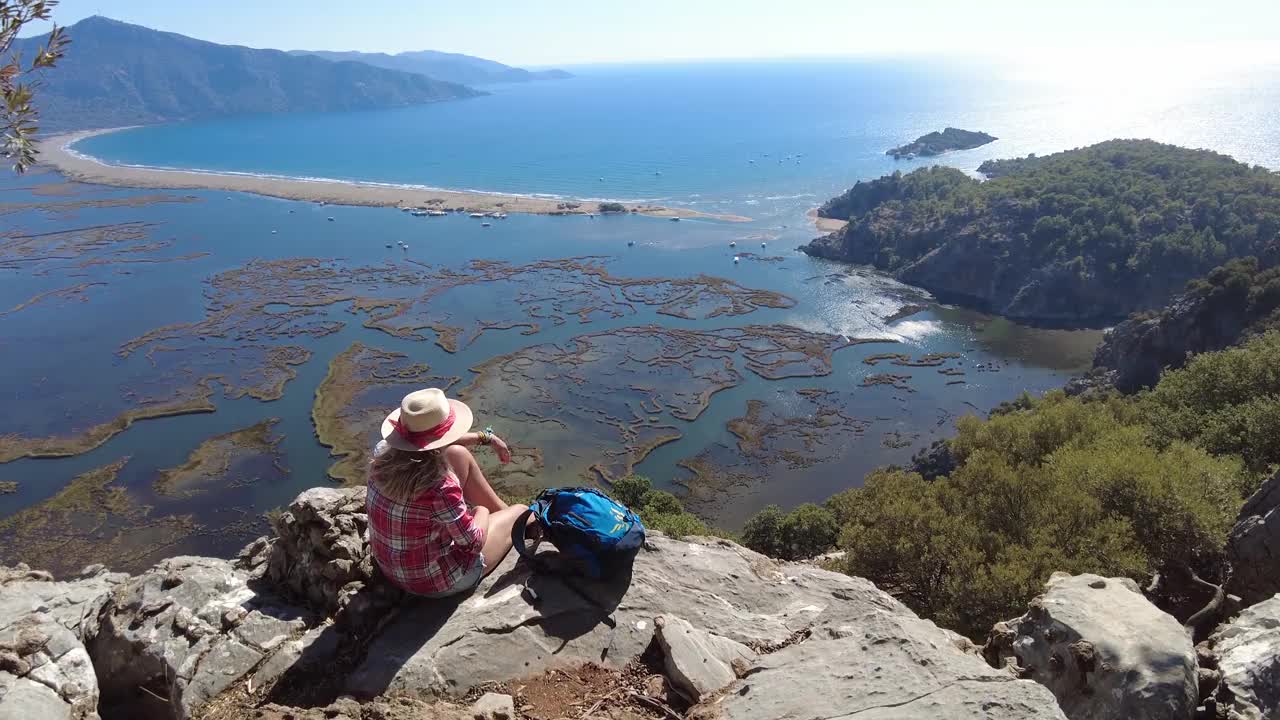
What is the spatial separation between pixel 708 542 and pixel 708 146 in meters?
176

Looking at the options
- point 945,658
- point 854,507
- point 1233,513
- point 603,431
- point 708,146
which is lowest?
point 603,431

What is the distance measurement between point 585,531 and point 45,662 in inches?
209

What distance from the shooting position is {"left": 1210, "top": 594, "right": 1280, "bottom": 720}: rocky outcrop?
6125 millimetres

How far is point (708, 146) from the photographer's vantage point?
576ft

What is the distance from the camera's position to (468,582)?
719cm

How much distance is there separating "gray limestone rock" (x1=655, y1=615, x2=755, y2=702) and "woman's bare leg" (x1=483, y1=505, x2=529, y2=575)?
1911mm

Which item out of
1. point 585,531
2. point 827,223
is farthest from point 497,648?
point 827,223

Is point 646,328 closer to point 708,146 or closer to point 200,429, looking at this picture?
point 200,429

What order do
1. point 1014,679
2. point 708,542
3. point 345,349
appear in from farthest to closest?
point 345,349 → point 708,542 → point 1014,679

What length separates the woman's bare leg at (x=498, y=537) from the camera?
295 inches

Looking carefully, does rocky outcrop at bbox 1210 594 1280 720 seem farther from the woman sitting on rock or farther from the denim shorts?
the woman sitting on rock

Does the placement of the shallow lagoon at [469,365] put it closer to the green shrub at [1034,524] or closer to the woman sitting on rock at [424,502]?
A: the green shrub at [1034,524]

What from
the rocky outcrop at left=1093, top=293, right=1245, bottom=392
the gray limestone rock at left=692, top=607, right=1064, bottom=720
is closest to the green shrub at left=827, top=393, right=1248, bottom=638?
the gray limestone rock at left=692, top=607, right=1064, bottom=720

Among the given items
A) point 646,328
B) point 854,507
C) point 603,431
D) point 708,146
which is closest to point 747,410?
point 603,431
